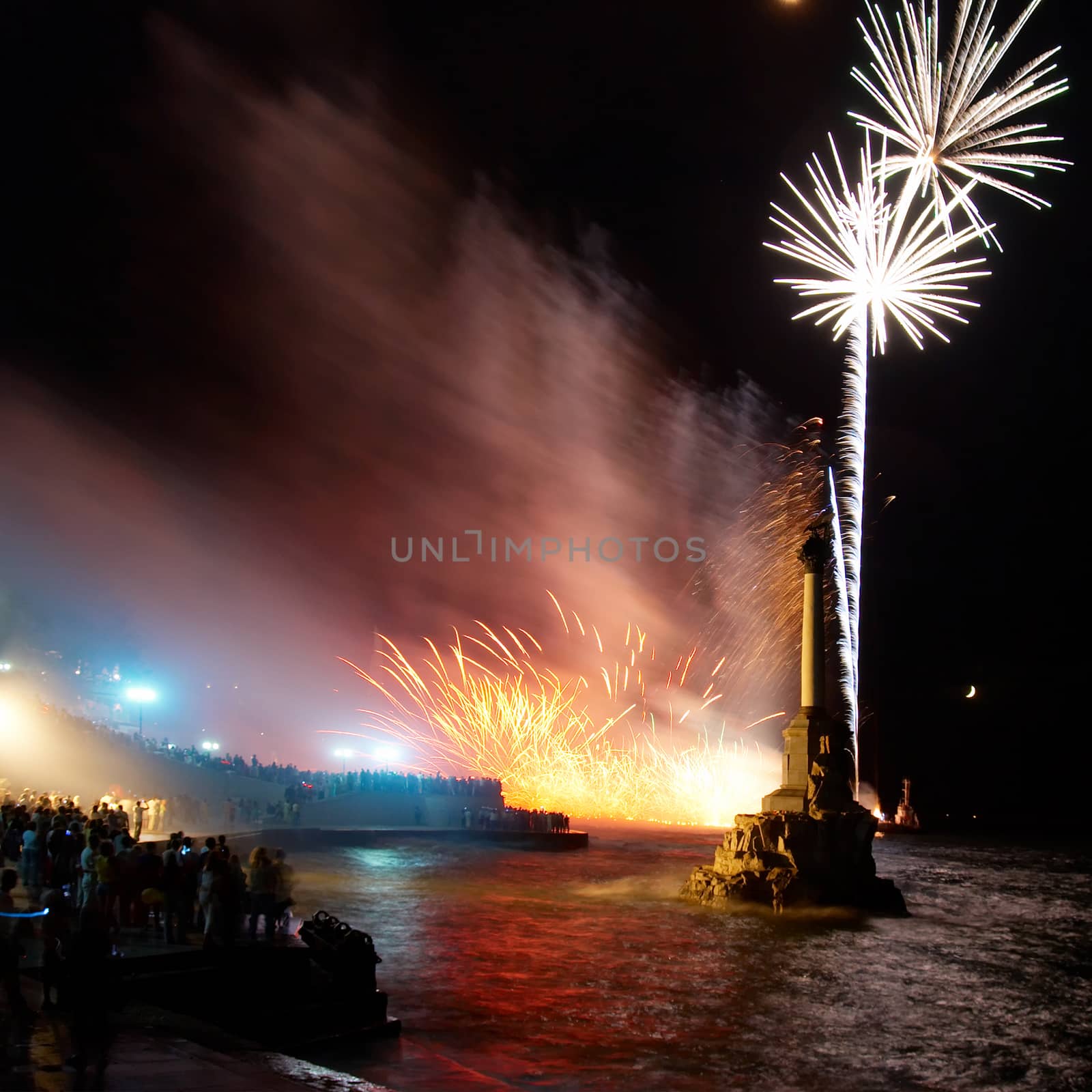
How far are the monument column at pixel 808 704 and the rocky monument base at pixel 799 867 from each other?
0.90 m

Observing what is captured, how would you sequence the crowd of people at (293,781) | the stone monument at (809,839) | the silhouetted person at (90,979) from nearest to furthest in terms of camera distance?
the silhouetted person at (90,979)
the stone monument at (809,839)
the crowd of people at (293,781)

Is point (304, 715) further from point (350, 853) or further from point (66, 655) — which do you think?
point (350, 853)

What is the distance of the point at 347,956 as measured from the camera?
11234mm

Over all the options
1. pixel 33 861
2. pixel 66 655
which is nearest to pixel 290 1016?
pixel 33 861

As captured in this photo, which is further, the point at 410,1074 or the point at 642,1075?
the point at 642,1075

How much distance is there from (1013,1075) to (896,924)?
12016 mm

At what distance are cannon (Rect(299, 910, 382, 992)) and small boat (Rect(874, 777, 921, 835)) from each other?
58.7 m

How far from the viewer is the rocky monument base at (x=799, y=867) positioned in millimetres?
24234

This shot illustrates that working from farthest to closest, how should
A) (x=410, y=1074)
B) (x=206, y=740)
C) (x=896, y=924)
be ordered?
1. (x=206, y=740)
2. (x=896, y=924)
3. (x=410, y=1074)

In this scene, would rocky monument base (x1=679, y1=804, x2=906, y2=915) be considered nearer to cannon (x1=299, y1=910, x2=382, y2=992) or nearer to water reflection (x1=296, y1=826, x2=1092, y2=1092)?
water reflection (x1=296, y1=826, x2=1092, y2=1092)

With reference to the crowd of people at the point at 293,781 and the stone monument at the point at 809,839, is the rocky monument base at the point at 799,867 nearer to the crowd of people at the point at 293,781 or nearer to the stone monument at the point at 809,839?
the stone monument at the point at 809,839

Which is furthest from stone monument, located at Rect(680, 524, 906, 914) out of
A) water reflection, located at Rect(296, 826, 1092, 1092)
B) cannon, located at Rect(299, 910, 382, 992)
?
cannon, located at Rect(299, 910, 382, 992)

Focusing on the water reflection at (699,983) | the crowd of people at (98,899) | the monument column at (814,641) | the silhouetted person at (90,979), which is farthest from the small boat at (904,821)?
the silhouetted person at (90,979)

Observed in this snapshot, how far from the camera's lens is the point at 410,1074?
10.0 metres
